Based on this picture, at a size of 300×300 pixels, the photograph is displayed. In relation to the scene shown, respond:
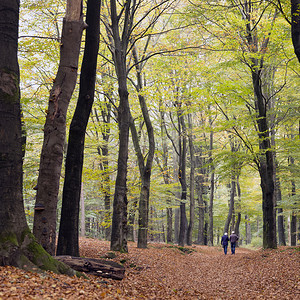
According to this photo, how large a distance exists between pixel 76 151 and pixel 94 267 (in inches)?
113

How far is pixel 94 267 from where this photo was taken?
6730mm

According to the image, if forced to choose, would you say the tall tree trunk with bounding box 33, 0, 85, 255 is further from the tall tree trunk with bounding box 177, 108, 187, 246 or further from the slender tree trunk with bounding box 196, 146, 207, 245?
the slender tree trunk with bounding box 196, 146, 207, 245

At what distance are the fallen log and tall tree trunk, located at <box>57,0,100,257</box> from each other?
Answer: 40.1 inches

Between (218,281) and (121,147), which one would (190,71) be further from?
(218,281)

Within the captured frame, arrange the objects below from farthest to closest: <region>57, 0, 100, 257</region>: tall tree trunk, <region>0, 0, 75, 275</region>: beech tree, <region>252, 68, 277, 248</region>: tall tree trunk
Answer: <region>252, 68, 277, 248</region>: tall tree trunk
<region>57, 0, 100, 257</region>: tall tree trunk
<region>0, 0, 75, 275</region>: beech tree

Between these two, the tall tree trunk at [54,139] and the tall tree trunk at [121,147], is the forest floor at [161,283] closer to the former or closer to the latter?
the tall tree trunk at [121,147]

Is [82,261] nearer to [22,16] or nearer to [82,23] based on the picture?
[82,23]

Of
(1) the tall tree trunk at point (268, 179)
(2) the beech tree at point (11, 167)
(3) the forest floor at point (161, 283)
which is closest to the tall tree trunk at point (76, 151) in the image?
(3) the forest floor at point (161, 283)

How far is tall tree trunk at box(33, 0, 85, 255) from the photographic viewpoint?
6.48 m

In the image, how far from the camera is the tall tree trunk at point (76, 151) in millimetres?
7715

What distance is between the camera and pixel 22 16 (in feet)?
46.1

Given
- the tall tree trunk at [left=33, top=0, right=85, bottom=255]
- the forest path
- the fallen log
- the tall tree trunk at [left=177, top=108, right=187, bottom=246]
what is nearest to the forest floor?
the forest path

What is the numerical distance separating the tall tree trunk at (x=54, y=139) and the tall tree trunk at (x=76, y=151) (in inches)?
42.1

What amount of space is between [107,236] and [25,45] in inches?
602
